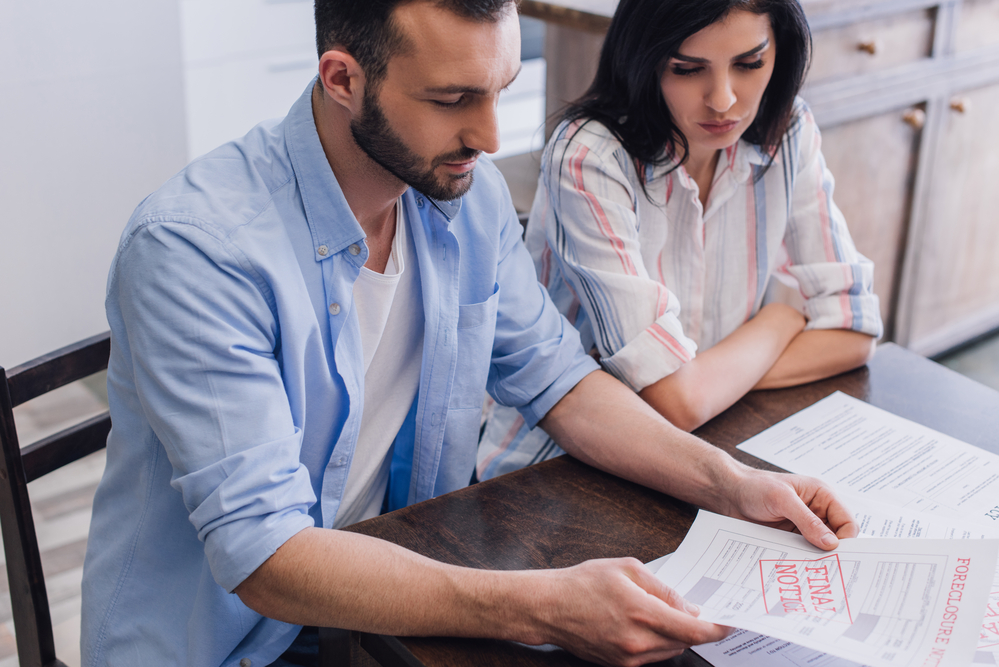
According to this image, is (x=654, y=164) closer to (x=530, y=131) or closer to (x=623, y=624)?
(x=623, y=624)

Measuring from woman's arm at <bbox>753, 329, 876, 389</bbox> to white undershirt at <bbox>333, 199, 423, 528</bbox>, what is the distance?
457 millimetres

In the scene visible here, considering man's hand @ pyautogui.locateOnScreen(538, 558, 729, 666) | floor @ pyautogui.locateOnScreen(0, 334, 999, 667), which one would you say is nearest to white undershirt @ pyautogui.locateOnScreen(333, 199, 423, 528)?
man's hand @ pyautogui.locateOnScreen(538, 558, 729, 666)

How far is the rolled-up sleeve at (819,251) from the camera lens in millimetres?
1252

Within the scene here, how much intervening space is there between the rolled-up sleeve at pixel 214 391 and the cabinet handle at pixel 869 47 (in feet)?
5.65

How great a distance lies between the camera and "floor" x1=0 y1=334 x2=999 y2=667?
1.69 meters

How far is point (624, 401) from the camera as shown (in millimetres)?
1058

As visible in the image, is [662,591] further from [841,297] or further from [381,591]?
[841,297]

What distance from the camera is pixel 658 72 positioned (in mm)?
1201

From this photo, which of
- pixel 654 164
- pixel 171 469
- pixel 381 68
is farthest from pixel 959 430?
pixel 171 469

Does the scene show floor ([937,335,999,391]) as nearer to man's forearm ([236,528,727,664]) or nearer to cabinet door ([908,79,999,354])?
cabinet door ([908,79,999,354])

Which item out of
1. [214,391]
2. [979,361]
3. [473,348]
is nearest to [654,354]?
[473,348]

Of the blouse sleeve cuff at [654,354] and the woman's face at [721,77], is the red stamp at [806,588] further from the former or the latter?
the woman's face at [721,77]

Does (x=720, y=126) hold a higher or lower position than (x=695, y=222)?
higher

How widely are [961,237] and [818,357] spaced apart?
5.59 feet
